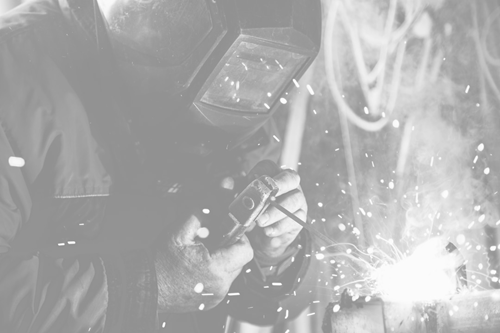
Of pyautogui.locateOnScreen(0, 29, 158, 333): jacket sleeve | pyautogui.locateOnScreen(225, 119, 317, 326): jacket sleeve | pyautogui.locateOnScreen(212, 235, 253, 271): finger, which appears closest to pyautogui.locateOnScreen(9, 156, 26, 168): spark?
pyautogui.locateOnScreen(0, 29, 158, 333): jacket sleeve

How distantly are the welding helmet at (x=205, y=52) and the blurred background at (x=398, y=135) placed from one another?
640mm

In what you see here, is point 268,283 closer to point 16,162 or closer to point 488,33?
point 16,162

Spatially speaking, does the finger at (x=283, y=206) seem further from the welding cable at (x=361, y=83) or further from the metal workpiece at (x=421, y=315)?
the welding cable at (x=361, y=83)

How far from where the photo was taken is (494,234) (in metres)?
2.30

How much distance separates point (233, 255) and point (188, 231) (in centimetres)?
13

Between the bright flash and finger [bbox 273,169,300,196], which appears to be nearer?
the bright flash

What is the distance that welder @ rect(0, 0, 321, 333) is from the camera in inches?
38.4

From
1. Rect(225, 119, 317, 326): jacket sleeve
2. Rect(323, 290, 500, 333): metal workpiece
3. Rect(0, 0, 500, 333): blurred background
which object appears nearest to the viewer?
Rect(323, 290, 500, 333): metal workpiece

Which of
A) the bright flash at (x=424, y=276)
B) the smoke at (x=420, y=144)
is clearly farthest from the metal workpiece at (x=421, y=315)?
the smoke at (x=420, y=144)

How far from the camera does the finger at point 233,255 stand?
1.17 metres

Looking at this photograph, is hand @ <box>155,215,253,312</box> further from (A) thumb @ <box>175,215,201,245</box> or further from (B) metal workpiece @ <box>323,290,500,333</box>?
(B) metal workpiece @ <box>323,290,500,333</box>

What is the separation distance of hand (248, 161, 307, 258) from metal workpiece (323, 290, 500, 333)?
0.30 meters

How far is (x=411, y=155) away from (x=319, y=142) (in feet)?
1.69

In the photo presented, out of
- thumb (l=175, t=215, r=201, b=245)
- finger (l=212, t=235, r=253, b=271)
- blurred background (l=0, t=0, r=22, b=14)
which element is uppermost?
blurred background (l=0, t=0, r=22, b=14)
